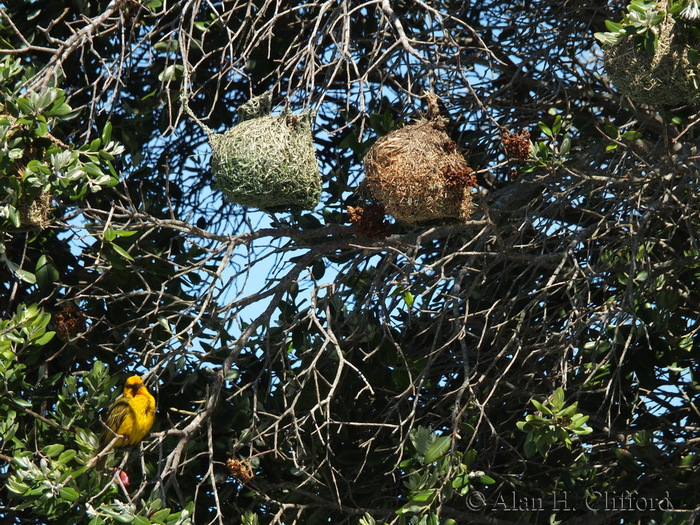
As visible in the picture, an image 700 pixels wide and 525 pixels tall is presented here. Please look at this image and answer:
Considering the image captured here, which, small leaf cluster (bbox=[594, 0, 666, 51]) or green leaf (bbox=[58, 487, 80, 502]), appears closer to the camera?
small leaf cluster (bbox=[594, 0, 666, 51])

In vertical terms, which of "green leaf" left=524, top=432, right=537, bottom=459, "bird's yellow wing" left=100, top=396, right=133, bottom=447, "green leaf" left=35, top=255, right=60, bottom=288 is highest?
"green leaf" left=35, top=255, right=60, bottom=288

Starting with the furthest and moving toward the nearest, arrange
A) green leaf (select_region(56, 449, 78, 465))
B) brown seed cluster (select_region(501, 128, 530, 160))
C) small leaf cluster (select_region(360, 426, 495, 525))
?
green leaf (select_region(56, 449, 78, 465))
small leaf cluster (select_region(360, 426, 495, 525))
brown seed cluster (select_region(501, 128, 530, 160))

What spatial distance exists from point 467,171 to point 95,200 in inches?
79.8

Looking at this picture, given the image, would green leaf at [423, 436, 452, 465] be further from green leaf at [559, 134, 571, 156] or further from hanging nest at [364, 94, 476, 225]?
green leaf at [559, 134, 571, 156]

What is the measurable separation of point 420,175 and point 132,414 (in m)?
1.68

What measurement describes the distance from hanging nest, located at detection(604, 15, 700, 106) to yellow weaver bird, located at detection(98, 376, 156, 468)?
6.92 feet

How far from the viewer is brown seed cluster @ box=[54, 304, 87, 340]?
162 inches

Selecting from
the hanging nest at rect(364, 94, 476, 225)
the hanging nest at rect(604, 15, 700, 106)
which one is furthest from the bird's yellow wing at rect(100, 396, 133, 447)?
the hanging nest at rect(604, 15, 700, 106)

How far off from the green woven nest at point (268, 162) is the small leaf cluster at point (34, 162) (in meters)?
0.46

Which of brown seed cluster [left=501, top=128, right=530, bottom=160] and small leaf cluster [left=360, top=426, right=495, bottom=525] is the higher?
brown seed cluster [left=501, top=128, right=530, bottom=160]

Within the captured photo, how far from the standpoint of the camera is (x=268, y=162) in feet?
10.7

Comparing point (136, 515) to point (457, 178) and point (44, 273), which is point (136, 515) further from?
point (457, 178)

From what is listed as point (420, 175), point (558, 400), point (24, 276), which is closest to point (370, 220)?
point (420, 175)

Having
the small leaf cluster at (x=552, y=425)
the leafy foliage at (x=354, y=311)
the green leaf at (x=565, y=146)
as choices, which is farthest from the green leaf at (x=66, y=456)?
the green leaf at (x=565, y=146)
